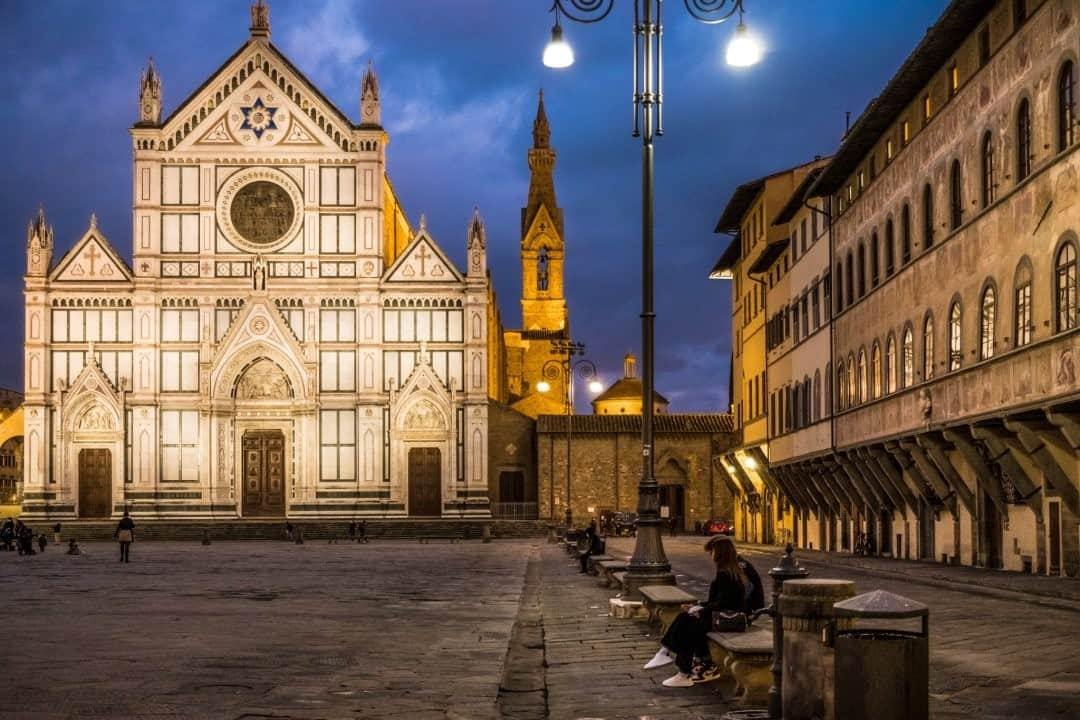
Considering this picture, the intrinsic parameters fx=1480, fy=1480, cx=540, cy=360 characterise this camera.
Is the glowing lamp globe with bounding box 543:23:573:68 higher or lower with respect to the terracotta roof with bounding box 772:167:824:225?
lower

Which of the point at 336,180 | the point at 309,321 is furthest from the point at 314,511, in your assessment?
the point at 336,180

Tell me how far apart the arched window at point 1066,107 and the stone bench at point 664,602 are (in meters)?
9.57

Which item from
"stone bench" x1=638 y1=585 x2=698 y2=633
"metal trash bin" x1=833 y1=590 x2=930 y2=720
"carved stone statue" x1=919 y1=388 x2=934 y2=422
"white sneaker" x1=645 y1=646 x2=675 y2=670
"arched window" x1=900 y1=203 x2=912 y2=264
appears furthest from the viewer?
"arched window" x1=900 y1=203 x2=912 y2=264

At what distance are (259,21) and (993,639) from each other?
61.3m

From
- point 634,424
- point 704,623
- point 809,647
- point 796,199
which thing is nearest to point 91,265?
point 634,424

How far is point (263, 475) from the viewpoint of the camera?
226 feet

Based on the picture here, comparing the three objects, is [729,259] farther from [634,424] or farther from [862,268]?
[862,268]

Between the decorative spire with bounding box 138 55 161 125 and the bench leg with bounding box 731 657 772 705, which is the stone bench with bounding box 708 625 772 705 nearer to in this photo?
the bench leg with bounding box 731 657 772 705

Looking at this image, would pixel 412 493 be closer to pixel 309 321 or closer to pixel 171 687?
pixel 309 321

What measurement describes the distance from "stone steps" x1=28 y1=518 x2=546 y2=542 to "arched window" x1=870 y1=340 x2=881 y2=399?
31.9 m

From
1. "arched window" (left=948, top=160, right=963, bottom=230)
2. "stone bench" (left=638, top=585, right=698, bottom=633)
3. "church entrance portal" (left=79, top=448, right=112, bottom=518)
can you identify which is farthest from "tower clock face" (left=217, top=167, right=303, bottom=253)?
"stone bench" (left=638, top=585, right=698, bottom=633)

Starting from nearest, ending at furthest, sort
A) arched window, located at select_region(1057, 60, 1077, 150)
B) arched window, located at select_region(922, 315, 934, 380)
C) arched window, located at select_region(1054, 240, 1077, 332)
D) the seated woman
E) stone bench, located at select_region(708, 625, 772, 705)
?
1. stone bench, located at select_region(708, 625, 772, 705)
2. the seated woman
3. arched window, located at select_region(1054, 240, 1077, 332)
4. arched window, located at select_region(1057, 60, 1077, 150)
5. arched window, located at select_region(922, 315, 934, 380)

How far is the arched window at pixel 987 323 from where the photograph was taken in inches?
997

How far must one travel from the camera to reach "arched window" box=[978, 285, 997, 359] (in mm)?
25328
